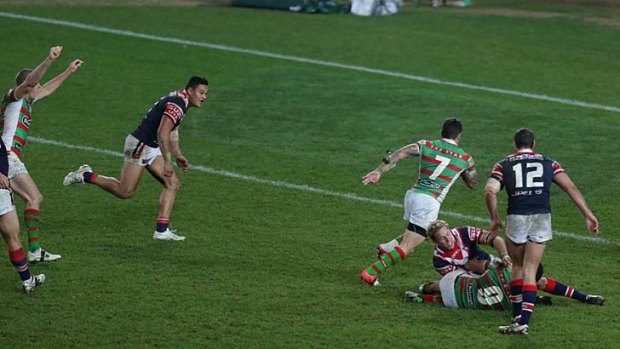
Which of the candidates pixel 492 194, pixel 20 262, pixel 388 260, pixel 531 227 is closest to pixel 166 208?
pixel 20 262

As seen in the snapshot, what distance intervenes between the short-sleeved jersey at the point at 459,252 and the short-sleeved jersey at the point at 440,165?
0.68m

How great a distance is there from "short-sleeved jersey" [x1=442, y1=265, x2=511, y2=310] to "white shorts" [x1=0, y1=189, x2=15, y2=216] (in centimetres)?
493

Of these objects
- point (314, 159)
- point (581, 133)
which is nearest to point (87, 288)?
point (314, 159)

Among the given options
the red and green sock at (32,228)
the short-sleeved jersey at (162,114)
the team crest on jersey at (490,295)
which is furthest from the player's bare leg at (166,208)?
the team crest on jersey at (490,295)

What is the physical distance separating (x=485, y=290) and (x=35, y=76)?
579 centimetres

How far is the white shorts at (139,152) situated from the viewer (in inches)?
650

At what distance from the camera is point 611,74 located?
25.6m

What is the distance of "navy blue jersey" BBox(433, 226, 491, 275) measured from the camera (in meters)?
14.1

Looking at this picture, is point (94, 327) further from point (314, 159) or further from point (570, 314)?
point (314, 159)

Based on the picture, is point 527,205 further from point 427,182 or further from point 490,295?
point 427,182

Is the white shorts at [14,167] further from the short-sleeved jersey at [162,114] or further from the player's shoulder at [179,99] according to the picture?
the player's shoulder at [179,99]

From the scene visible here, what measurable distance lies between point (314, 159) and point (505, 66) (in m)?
7.42

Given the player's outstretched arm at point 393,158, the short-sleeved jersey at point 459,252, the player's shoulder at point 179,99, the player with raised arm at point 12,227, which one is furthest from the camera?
the player's shoulder at point 179,99

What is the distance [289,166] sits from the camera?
789 inches
